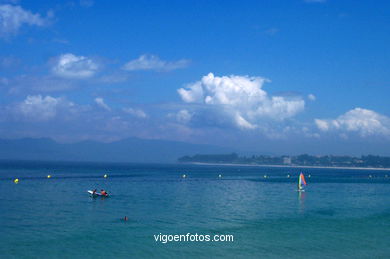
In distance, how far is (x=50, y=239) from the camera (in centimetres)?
3744

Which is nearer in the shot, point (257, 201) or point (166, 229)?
point (166, 229)

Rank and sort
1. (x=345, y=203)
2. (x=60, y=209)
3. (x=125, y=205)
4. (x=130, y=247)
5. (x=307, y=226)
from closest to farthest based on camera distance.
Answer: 1. (x=130, y=247)
2. (x=307, y=226)
3. (x=60, y=209)
4. (x=125, y=205)
5. (x=345, y=203)

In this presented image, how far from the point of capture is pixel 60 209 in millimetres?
56531

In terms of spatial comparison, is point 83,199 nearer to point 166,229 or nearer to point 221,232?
point 166,229

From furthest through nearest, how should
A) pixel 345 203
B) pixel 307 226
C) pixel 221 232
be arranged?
pixel 345 203 → pixel 307 226 → pixel 221 232

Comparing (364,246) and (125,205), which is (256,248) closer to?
(364,246)

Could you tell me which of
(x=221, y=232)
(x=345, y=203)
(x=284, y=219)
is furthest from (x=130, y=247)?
(x=345, y=203)

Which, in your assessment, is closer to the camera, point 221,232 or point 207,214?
point 221,232

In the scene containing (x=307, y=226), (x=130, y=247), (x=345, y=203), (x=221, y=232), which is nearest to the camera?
(x=130, y=247)

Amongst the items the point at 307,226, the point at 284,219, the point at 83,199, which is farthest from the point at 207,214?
the point at 83,199

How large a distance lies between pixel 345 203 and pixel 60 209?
4935 cm

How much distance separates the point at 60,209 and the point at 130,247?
25.3 metres

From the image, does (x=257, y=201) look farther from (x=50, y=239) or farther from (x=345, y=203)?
(x=50, y=239)

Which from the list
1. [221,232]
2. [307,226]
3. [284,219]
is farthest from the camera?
[284,219]
